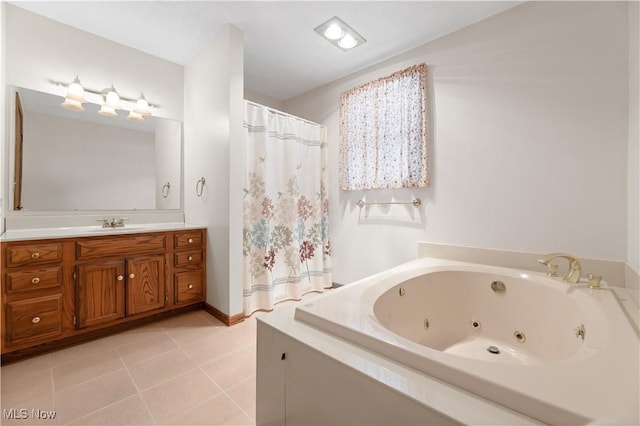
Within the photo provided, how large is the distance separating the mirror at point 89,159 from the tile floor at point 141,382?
3.70 ft

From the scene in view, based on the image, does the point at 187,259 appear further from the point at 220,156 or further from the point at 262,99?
the point at 262,99

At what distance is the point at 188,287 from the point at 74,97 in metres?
1.73

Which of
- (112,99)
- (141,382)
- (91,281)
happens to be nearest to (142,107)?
(112,99)

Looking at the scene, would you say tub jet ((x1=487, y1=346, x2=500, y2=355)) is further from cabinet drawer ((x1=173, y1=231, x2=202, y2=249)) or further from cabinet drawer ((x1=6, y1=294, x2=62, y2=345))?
cabinet drawer ((x1=6, y1=294, x2=62, y2=345))

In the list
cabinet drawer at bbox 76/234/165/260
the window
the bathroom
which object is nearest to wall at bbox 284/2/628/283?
the bathroom

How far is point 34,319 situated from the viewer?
154cm

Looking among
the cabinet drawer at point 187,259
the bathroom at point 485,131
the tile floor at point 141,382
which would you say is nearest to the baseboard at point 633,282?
the bathroom at point 485,131

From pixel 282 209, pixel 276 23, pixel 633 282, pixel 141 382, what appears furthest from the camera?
pixel 282 209

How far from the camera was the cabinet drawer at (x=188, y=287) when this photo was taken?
84.2 inches

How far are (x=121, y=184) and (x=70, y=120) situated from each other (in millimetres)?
579

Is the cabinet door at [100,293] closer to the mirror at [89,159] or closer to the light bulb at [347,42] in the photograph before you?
the mirror at [89,159]

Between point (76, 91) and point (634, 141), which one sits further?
point (76, 91)

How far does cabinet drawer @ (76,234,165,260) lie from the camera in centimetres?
172

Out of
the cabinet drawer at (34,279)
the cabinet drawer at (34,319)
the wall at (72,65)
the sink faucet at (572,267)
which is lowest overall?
the cabinet drawer at (34,319)
